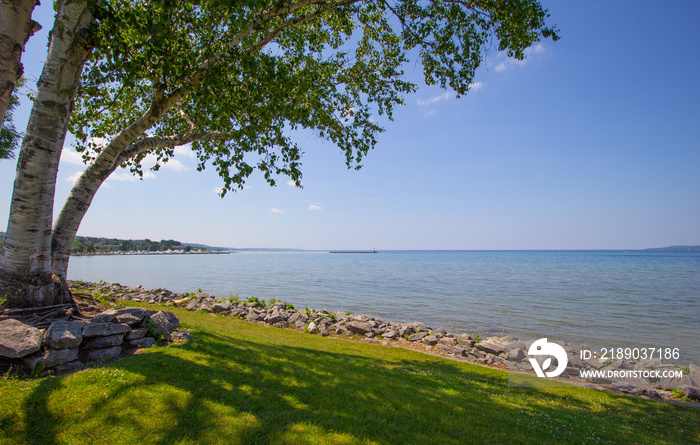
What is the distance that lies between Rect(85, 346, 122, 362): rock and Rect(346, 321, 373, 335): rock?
37.2ft

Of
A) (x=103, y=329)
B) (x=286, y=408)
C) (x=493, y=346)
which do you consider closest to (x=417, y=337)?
(x=493, y=346)

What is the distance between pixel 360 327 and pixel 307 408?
11.3 meters

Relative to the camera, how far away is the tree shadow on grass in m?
4.23

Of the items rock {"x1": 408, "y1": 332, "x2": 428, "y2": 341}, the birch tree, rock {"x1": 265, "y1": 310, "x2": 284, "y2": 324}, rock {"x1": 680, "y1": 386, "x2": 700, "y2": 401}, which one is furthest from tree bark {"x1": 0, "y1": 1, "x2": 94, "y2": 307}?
rock {"x1": 680, "y1": 386, "x2": 700, "y2": 401}

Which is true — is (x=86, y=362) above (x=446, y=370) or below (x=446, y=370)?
above

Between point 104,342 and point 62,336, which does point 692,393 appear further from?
point 62,336

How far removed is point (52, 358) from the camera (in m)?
5.38

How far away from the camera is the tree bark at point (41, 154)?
21.3 feet

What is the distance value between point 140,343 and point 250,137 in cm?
552

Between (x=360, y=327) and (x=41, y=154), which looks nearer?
(x=41, y=154)

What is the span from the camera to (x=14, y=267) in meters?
6.67

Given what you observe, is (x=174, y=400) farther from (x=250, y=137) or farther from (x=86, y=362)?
(x=250, y=137)

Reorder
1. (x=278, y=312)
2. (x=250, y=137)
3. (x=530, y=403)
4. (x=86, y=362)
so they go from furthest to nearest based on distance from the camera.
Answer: (x=278, y=312) < (x=250, y=137) < (x=530, y=403) < (x=86, y=362)

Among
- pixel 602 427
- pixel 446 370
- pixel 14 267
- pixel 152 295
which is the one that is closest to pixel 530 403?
pixel 602 427
